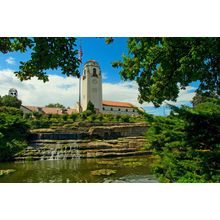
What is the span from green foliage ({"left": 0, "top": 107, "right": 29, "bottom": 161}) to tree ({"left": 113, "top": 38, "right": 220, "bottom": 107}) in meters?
6.55

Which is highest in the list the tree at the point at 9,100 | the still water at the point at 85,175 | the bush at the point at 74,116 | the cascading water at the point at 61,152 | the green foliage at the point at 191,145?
the tree at the point at 9,100

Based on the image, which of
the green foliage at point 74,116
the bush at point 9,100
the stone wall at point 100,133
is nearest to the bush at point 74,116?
the green foliage at point 74,116

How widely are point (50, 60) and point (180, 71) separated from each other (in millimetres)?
2344

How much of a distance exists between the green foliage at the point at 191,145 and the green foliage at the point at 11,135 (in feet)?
24.3

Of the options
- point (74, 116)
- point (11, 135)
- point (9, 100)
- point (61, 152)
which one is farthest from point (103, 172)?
point (74, 116)

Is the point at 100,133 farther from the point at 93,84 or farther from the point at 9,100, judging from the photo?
the point at 93,84

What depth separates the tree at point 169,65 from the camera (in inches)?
173

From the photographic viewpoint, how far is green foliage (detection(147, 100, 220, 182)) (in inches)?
162

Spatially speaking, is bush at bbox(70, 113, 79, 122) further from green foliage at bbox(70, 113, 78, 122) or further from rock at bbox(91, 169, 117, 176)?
rock at bbox(91, 169, 117, 176)

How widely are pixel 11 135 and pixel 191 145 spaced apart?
9.45 meters

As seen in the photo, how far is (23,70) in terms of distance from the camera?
160 inches

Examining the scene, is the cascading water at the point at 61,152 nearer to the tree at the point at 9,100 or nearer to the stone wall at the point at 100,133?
the stone wall at the point at 100,133
